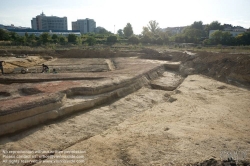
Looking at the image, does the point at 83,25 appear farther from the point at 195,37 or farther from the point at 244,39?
the point at 244,39

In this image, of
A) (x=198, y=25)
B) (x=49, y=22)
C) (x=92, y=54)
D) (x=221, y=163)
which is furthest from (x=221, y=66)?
(x=49, y=22)

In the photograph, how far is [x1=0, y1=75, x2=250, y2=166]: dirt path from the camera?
20.2 ft

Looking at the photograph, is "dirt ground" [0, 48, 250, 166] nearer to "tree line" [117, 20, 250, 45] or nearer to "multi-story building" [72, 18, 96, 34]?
"tree line" [117, 20, 250, 45]

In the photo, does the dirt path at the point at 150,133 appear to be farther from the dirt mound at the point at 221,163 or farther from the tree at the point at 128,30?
the tree at the point at 128,30

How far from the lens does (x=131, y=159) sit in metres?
6.07

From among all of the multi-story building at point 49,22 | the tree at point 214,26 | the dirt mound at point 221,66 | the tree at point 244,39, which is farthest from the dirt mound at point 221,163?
the multi-story building at point 49,22

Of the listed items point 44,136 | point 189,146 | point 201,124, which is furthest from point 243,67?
point 44,136

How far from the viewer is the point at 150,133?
25.1 feet

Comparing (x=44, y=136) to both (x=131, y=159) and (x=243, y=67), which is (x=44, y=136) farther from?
(x=243, y=67)

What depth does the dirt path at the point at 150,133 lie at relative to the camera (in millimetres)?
6164

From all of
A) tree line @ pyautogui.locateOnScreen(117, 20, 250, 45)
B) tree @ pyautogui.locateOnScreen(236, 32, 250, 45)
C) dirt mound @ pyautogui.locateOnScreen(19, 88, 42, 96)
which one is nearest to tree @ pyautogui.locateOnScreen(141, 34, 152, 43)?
tree line @ pyautogui.locateOnScreen(117, 20, 250, 45)

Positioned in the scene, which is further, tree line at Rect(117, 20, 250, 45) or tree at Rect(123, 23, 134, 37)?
tree at Rect(123, 23, 134, 37)

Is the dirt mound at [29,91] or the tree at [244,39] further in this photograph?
the tree at [244,39]

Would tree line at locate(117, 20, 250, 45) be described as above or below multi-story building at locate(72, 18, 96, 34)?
below
